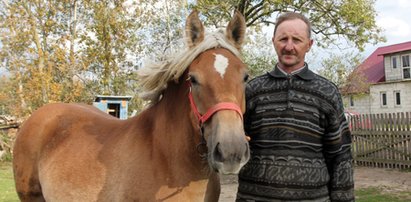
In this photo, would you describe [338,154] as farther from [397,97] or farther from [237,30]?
[397,97]

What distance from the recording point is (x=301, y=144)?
2.31 meters

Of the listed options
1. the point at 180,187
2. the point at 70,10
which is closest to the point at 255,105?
the point at 180,187

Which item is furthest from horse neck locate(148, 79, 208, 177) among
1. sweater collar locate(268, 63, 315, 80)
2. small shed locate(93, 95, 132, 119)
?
small shed locate(93, 95, 132, 119)

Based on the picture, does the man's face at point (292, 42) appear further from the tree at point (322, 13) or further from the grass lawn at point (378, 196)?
the tree at point (322, 13)

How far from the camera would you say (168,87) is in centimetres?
282

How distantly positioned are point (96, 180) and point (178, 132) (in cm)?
86

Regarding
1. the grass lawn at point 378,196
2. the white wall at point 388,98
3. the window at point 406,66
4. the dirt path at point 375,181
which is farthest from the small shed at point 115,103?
the window at point 406,66

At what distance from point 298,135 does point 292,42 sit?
60 cm

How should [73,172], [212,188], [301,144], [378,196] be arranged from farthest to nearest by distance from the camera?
[378,196] < [73,172] < [212,188] < [301,144]

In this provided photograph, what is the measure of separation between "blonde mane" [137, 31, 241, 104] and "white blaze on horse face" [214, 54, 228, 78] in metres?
0.15

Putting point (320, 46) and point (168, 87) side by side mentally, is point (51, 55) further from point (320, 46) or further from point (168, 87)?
point (168, 87)

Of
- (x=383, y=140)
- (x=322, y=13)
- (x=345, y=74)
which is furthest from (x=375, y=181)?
(x=345, y=74)

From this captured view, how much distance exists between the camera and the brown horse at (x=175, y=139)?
2.15 m

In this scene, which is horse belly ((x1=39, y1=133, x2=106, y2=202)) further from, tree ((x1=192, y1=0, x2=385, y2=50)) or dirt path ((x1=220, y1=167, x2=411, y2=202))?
tree ((x1=192, y1=0, x2=385, y2=50))
